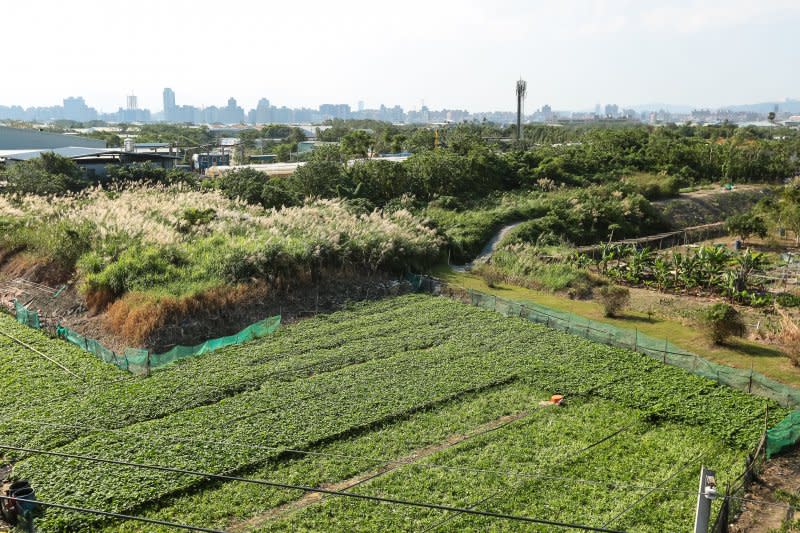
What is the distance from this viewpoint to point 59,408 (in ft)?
43.1

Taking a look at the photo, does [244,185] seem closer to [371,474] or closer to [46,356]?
[46,356]

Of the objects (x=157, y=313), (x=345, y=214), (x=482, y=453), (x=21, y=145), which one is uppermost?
(x=21, y=145)

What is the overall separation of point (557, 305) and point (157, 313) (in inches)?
517

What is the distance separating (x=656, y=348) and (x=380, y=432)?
28.1 ft

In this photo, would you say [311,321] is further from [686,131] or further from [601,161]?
[686,131]

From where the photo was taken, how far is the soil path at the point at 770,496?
32.6 ft

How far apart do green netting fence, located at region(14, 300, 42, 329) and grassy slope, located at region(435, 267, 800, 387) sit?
14.3m

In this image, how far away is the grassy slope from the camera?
1672cm

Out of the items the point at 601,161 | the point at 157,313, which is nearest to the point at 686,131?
the point at 601,161

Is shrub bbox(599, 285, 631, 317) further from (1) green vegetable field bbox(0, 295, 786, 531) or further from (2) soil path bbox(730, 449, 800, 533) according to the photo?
(2) soil path bbox(730, 449, 800, 533)

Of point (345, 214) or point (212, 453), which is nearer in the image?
point (212, 453)

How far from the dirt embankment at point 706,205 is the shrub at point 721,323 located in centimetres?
2170

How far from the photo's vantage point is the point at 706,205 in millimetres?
42062

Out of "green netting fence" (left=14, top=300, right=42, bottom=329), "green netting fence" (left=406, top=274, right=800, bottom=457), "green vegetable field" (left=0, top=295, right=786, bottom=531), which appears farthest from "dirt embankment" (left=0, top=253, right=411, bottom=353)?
"green netting fence" (left=406, top=274, right=800, bottom=457)
